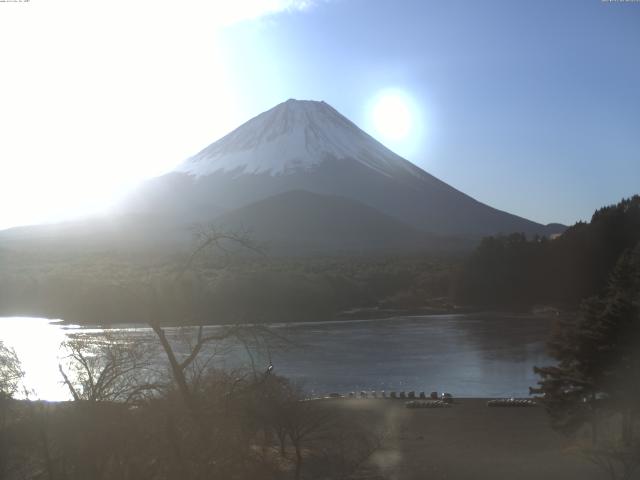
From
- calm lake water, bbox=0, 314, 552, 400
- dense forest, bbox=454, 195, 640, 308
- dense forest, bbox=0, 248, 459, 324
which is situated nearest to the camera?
calm lake water, bbox=0, 314, 552, 400

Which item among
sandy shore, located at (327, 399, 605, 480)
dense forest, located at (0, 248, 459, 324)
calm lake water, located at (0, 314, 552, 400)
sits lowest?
sandy shore, located at (327, 399, 605, 480)

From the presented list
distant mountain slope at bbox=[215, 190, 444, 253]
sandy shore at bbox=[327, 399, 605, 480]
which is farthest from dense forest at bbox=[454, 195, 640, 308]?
distant mountain slope at bbox=[215, 190, 444, 253]

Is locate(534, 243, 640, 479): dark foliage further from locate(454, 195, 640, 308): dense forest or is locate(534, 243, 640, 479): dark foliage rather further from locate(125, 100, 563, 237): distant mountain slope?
locate(125, 100, 563, 237): distant mountain slope

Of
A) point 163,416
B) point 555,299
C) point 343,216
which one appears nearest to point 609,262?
point 555,299

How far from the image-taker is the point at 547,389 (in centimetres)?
1008

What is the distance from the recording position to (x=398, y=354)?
2217 cm

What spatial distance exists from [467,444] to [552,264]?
27312 mm

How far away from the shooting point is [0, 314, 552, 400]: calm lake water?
56.7ft

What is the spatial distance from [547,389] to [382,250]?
55669mm

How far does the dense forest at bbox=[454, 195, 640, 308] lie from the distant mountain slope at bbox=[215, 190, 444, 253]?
85.4 feet

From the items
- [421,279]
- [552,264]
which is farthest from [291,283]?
[552,264]

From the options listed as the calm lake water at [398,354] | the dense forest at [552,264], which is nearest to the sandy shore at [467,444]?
the calm lake water at [398,354]

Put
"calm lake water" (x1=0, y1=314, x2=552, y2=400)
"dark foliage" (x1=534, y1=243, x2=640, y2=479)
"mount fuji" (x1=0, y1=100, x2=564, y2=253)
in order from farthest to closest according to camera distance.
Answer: "mount fuji" (x1=0, y1=100, x2=564, y2=253)
"calm lake water" (x1=0, y1=314, x2=552, y2=400)
"dark foliage" (x1=534, y1=243, x2=640, y2=479)

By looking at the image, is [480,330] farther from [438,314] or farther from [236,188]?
[236,188]
